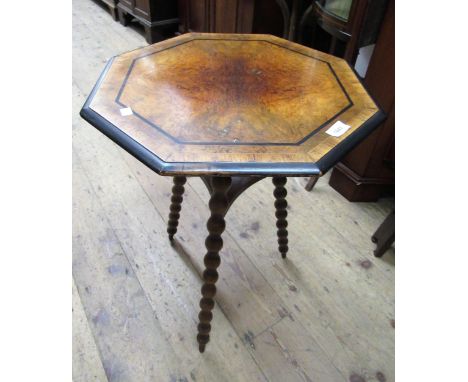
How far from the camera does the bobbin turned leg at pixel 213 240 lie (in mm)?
782

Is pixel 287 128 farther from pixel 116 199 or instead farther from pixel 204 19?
pixel 204 19

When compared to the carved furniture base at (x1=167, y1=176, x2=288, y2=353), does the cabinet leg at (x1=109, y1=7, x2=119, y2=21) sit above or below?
below

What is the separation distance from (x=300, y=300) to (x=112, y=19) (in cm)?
314

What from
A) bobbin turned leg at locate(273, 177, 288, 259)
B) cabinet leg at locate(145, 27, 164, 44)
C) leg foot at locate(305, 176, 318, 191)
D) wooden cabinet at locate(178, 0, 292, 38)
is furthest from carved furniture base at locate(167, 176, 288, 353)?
cabinet leg at locate(145, 27, 164, 44)

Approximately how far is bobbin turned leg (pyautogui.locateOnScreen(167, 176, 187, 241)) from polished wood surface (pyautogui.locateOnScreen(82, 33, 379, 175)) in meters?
0.35

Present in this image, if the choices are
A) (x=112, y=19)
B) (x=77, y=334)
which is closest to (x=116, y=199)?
(x=77, y=334)

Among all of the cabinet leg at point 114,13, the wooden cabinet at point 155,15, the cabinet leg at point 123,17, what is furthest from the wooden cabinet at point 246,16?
the cabinet leg at point 114,13

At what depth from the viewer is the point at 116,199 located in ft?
5.03

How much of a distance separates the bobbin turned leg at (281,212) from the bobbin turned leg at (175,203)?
0.30 meters

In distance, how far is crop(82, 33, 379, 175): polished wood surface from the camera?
2.13 feet

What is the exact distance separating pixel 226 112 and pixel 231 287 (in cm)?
71

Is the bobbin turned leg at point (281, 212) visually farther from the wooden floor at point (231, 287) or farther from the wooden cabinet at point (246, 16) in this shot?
the wooden cabinet at point (246, 16)

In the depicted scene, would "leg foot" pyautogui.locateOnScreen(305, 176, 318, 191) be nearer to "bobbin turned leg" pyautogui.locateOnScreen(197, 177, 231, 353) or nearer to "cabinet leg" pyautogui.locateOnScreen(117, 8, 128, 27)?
"bobbin turned leg" pyautogui.locateOnScreen(197, 177, 231, 353)

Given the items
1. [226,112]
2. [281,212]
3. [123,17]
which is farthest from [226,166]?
[123,17]
